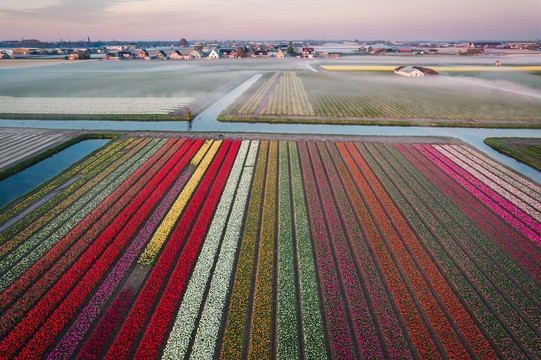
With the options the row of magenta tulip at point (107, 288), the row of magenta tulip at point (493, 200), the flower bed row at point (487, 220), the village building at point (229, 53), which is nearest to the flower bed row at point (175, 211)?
the row of magenta tulip at point (107, 288)

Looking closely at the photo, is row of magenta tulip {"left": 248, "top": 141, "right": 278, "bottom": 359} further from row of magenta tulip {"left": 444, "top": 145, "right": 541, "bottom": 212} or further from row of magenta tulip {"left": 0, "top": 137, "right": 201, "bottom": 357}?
row of magenta tulip {"left": 444, "top": 145, "right": 541, "bottom": 212}

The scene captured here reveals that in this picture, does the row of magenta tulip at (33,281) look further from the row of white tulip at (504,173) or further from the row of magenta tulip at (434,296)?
the row of white tulip at (504,173)

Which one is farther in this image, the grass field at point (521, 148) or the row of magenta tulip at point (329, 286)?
the grass field at point (521, 148)

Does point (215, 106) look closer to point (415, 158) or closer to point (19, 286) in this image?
point (415, 158)

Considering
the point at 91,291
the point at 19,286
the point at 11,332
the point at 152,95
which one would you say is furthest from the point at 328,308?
the point at 152,95

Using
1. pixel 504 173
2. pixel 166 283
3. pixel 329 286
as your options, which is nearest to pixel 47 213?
pixel 166 283

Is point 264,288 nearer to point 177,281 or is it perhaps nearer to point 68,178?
point 177,281
